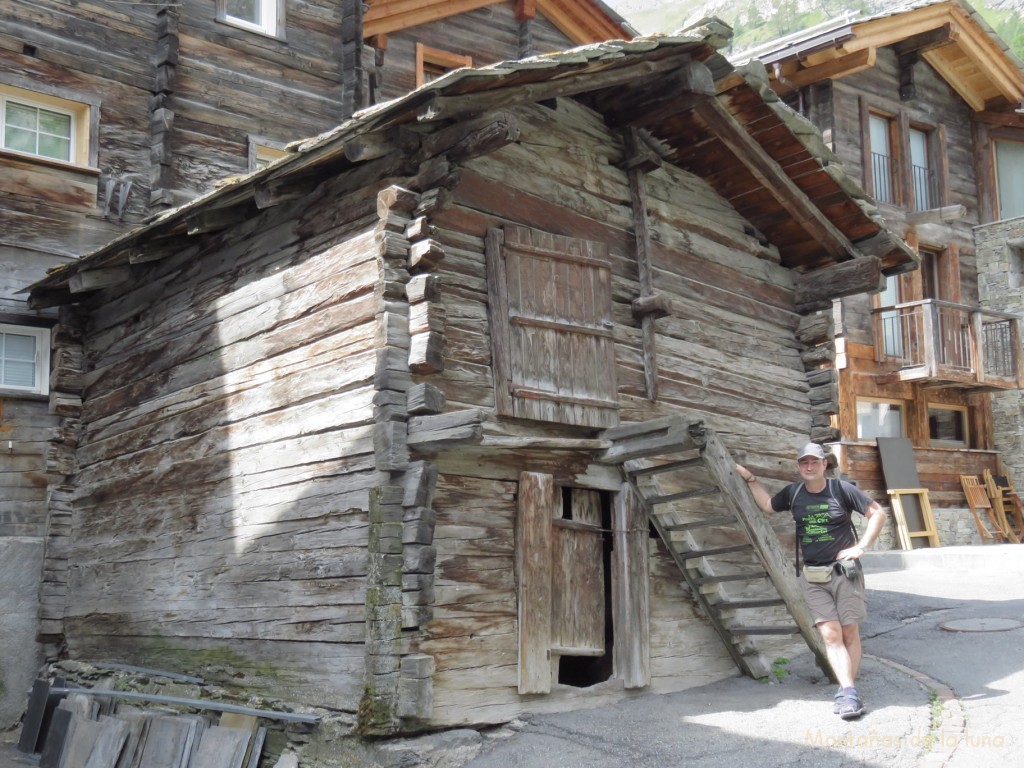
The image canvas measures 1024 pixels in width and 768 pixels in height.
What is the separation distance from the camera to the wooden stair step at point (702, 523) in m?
8.22

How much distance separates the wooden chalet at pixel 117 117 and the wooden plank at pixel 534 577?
5386 millimetres

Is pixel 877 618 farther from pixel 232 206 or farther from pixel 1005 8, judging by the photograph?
pixel 1005 8

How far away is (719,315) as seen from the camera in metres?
10.1

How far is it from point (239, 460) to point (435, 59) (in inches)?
327

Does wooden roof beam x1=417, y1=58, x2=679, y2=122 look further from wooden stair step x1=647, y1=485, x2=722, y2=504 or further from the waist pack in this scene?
the waist pack

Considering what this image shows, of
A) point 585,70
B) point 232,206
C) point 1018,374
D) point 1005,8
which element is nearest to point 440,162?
point 585,70

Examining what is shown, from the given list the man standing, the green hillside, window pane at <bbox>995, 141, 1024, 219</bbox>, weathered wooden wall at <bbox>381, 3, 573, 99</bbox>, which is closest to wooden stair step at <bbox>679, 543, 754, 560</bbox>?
the man standing

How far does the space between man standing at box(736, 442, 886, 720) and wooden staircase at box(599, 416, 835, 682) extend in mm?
278

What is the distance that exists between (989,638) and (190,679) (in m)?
6.72

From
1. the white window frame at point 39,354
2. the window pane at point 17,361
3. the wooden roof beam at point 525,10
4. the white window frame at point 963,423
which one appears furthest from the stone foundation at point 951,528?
the window pane at point 17,361

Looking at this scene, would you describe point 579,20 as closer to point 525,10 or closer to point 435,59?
point 525,10

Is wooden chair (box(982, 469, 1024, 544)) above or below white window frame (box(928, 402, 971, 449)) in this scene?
below

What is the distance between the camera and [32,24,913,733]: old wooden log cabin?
7340 millimetres

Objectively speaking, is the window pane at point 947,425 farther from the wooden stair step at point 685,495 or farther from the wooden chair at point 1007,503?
the wooden stair step at point 685,495
